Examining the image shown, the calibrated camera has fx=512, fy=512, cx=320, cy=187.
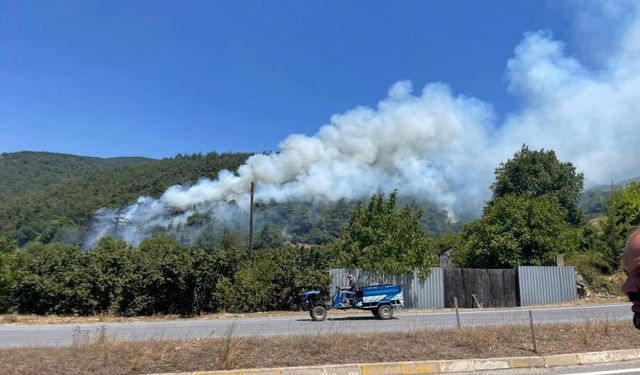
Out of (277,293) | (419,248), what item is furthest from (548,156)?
(277,293)

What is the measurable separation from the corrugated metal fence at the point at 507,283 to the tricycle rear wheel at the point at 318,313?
726cm

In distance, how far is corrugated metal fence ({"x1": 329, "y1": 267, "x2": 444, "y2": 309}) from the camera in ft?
87.4

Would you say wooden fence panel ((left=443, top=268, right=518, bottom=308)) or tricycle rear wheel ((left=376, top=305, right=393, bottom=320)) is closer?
tricycle rear wheel ((left=376, top=305, right=393, bottom=320))

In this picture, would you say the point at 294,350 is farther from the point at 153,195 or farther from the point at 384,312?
the point at 153,195

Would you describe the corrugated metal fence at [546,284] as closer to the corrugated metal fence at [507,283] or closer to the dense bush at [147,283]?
the corrugated metal fence at [507,283]

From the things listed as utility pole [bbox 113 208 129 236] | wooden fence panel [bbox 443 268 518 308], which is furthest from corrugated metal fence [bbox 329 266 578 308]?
utility pole [bbox 113 208 129 236]

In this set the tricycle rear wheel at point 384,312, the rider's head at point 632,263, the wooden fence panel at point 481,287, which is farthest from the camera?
the wooden fence panel at point 481,287

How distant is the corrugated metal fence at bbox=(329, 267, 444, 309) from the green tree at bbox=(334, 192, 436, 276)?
442 millimetres

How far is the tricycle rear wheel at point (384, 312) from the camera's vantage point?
19156mm

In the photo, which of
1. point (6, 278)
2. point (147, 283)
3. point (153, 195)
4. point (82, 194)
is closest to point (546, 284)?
point (147, 283)

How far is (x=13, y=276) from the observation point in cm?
2519

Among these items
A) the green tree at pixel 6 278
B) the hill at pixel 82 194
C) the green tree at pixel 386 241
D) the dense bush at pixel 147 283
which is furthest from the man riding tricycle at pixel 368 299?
the hill at pixel 82 194

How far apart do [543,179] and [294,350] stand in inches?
2064

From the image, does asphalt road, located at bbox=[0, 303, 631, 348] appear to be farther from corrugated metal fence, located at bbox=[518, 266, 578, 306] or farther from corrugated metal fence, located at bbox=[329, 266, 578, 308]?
corrugated metal fence, located at bbox=[518, 266, 578, 306]
